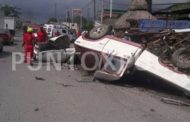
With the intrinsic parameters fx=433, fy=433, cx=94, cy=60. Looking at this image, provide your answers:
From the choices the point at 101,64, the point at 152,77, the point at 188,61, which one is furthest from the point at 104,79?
the point at 188,61

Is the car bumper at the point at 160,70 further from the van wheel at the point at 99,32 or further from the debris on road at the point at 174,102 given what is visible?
the van wheel at the point at 99,32

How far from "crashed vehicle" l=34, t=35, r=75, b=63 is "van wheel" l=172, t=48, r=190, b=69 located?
731 centimetres

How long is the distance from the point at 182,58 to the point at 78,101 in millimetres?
4645

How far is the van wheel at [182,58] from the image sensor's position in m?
13.5

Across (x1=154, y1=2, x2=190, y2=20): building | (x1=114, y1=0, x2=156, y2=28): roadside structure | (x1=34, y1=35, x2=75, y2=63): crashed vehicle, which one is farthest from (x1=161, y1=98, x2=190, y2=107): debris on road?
(x1=114, y1=0, x2=156, y2=28): roadside structure

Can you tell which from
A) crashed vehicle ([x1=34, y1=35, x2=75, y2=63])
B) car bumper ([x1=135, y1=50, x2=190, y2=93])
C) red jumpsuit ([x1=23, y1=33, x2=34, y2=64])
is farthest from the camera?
crashed vehicle ([x1=34, y1=35, x2=75, y2=63])

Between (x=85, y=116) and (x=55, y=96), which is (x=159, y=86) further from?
(x=85, y=116)

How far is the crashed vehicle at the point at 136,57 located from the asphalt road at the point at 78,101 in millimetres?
543

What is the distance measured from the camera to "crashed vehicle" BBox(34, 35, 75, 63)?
67.9ft

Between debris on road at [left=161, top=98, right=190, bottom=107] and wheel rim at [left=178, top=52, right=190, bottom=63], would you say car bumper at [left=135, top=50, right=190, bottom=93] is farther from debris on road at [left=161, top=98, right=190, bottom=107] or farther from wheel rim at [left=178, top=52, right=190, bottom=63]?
debris on road at [left=161, top=98, right=190, bottom=107]

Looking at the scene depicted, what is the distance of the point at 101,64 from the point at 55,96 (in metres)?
4.38

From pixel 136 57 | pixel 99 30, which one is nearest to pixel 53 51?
pixel 99 30

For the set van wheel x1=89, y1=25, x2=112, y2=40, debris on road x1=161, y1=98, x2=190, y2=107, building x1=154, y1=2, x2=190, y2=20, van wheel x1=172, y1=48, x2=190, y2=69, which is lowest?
debris on road x1=161, y1=98, x2=190, y2=107

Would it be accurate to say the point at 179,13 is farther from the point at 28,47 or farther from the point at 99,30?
the point at 99,30
